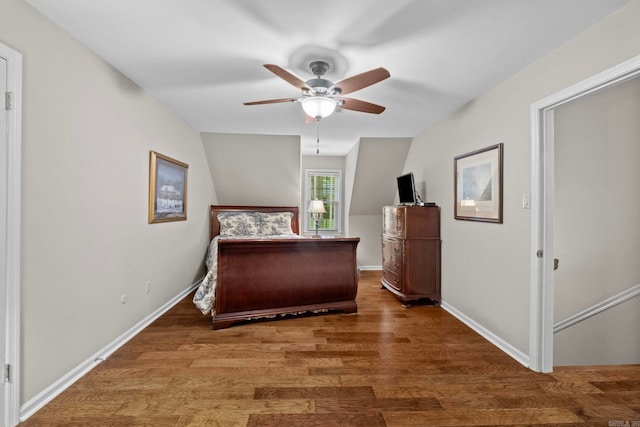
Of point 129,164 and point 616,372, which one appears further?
point 129,164

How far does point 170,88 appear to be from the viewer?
8.85 ft

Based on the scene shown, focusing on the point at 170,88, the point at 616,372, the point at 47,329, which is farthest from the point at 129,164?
the point at 616,372

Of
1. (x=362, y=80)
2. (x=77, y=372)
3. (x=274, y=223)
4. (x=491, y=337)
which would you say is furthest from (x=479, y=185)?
(x=77, y=372)

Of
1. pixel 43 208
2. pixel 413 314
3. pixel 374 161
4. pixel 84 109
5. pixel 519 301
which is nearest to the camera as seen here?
pixel 43 208

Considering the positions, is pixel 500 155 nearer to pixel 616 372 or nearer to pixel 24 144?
pixel 616 372

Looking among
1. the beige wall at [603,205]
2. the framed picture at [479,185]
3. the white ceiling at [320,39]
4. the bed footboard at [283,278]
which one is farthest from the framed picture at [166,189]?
the beige wall at [603,205]

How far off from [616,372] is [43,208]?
4.15m

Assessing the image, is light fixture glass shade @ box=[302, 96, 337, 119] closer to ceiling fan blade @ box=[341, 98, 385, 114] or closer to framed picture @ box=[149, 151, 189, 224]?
ceiling fan blade @ box=[341, 98, 385, 114]

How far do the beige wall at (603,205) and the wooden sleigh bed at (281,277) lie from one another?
2.05 meters

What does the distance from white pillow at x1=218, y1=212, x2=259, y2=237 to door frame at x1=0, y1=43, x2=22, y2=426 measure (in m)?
3.20

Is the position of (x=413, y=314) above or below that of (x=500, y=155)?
below

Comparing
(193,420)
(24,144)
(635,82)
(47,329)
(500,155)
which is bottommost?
(193,420)

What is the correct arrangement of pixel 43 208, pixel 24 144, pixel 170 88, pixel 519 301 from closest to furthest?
pixel 24 144, pixel 43 208, pixel 519 301, pixel 170 88

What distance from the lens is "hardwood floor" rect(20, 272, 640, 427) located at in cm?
163
